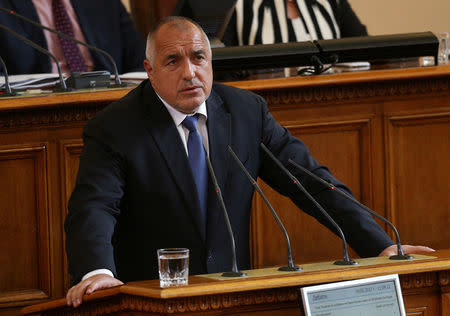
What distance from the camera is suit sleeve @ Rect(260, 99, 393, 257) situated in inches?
89.9

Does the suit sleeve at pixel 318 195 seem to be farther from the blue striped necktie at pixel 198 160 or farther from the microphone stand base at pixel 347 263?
the microphone stand base at pixel 347 263

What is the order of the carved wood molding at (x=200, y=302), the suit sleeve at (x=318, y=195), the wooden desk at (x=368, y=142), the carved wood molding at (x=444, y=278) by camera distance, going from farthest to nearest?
the wooden desk at (x=368, y=142) < the suit sleeve at (x=318, y=195) < the carved wood molding at (x=444, y=278) < the carved wood molding at (x=200, y=302)

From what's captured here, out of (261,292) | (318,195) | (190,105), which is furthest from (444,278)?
(190,105)

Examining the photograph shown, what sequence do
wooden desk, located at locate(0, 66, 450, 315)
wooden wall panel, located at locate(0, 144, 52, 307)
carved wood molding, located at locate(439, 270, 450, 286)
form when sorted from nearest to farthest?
carved wood molding, located at locate(439, 270, 450, 286) < wooden wall panel, located at locate(0, 144, 52, 307) < wooden desk, located at locate(0, 66, 450, 315)

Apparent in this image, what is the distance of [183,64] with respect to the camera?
235 cm

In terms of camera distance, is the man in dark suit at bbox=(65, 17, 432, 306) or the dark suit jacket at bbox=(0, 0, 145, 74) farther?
the dark suit jacket at bbox=(0, 0, 145, 74)

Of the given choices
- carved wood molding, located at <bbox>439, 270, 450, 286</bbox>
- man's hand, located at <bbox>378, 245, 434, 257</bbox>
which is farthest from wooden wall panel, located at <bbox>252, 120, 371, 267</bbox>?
carved wood molding, located at <bbox>439, 270, 450, 286</bbox>

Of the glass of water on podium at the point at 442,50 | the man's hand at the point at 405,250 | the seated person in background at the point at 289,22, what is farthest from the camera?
the seated person in background at the point at 289,22

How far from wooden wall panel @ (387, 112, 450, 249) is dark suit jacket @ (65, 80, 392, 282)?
2.67 ft

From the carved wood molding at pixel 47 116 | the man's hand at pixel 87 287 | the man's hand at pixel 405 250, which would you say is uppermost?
the carved wood molding at pixel 47 116

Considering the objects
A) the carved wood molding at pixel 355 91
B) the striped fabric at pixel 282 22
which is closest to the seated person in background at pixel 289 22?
the striped fabric at pixel 282 22

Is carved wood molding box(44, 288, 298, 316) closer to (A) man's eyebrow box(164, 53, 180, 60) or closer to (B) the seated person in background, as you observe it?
(A) man's eyebrow box(164, 53, 180, 60)

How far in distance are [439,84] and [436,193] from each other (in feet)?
1.29

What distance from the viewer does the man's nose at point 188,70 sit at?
234 centimetres
